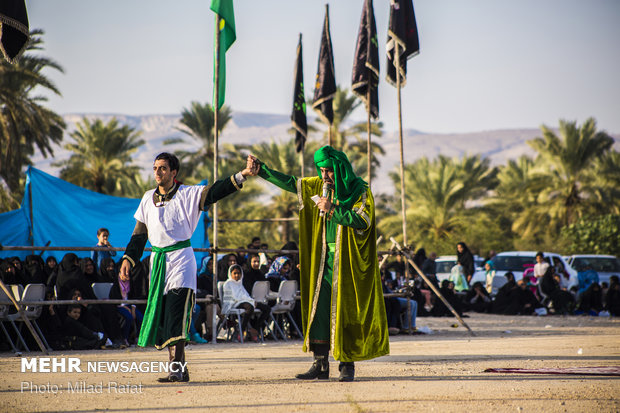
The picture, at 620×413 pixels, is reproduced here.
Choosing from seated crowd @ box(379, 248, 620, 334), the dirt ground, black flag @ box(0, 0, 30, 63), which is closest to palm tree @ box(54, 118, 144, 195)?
seated crowd @ box(379, 248, 620, 334)

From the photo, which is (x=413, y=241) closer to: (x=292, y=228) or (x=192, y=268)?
(x=292, y=228)

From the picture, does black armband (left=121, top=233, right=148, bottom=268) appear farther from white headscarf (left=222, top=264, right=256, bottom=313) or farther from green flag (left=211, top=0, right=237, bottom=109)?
white headscarf (left=222, top=264, right=256, bottom=313)

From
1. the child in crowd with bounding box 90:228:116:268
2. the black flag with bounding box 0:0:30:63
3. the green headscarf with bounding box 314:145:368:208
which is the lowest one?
the child in crowd with bounding box 90:228:116:268

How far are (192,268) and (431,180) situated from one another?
3121 centimetres

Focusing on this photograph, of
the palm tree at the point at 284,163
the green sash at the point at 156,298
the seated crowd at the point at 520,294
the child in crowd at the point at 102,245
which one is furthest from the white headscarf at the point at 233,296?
the palm tree at the point at 284,163

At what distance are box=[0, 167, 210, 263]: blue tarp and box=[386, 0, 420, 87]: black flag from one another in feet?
18.5

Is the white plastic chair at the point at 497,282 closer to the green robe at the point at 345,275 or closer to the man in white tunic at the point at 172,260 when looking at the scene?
the green robe at the point at 345,275

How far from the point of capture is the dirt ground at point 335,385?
536cm

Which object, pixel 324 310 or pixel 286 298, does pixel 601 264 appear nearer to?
pixel 286 298

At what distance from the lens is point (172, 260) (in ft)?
22.3

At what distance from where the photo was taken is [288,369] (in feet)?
25.3

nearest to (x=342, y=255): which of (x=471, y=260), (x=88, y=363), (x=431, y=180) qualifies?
(x=88, y=363)

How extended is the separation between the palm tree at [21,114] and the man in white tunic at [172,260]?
19.0m

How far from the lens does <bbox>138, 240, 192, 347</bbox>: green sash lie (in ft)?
21.9
